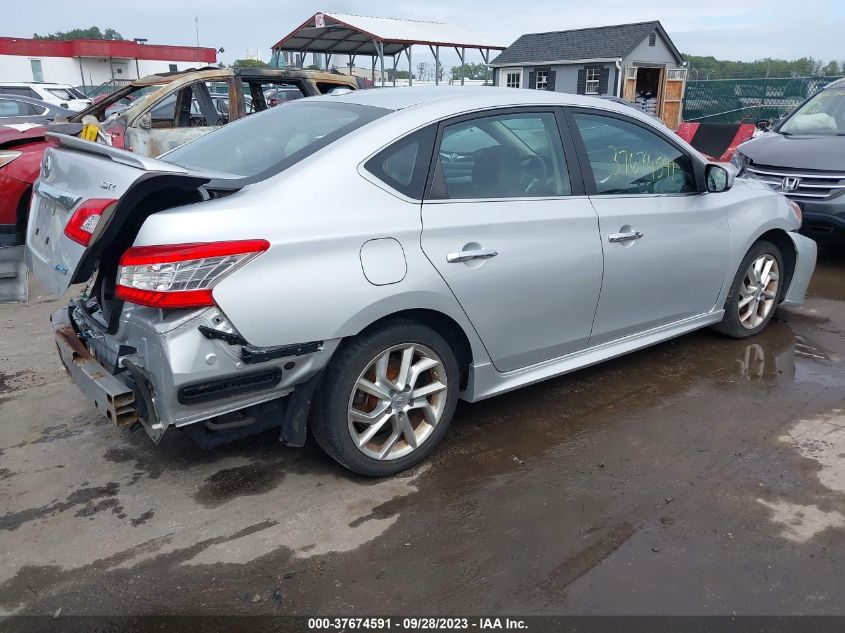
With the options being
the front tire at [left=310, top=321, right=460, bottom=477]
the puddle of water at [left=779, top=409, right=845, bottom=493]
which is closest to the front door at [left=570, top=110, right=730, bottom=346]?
the puddle of water at [left=779, top=409, right=845, bottom=493]

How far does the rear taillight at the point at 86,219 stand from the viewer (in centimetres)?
268

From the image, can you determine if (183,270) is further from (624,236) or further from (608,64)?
(608,64)

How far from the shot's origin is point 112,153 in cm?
298

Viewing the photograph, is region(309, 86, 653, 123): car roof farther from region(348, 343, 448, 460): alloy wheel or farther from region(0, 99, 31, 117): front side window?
region(0, 99, 31, 117): front side window

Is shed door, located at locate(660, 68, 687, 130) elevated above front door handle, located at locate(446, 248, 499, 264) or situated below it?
above

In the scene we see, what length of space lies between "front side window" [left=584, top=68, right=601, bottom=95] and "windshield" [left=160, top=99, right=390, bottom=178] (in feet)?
92.2

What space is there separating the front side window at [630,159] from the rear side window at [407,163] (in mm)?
1051

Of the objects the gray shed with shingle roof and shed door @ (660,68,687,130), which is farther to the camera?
the gray shed with shingle roof

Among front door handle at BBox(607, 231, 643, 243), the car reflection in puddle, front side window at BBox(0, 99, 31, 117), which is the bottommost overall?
the car reflection in puddle

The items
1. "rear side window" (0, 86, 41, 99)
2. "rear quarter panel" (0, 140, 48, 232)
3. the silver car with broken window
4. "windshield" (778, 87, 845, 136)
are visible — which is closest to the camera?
the silver car with broken window

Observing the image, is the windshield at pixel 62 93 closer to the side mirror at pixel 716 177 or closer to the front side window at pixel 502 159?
the front side window at pixel 502 159

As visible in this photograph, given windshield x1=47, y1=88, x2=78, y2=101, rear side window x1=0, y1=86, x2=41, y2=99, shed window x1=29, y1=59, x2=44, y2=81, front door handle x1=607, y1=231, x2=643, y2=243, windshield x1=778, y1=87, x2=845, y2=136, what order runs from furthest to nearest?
shed window x1=29, y1=59, x2=44, y2=81 < windshield x1=47, y1=88, x2=78, y2=101 < rear side window x1=0, y1=86, x2=41, y2=99 < windshield x1=778, y1=87, x2=845, y2=136 < front door handle x1=607, y1=231, x2=643, y2=243

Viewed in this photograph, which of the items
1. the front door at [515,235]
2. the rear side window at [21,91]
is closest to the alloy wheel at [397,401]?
the front door at [515,235]

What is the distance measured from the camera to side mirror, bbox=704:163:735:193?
4289mm
